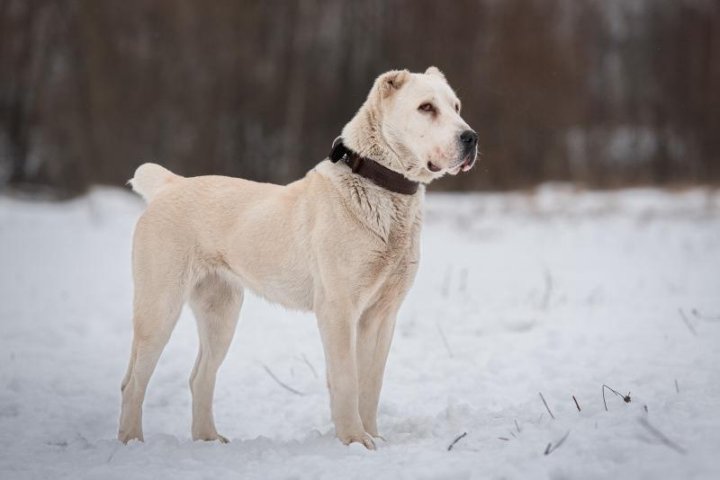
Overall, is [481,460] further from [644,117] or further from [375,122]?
[644,117]

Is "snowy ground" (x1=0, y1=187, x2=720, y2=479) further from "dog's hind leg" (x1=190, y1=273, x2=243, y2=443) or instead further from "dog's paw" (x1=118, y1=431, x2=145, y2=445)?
"dog's hind leg" (x1=190, y1=273, x2=243, y2=443)

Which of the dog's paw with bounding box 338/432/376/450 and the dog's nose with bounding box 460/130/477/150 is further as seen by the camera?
the dog's nose with bounding box 460/130/477/150

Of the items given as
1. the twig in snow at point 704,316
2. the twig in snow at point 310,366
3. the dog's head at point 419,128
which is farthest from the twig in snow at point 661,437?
the twig in snow at point 704,316

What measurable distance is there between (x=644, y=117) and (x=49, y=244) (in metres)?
17.6

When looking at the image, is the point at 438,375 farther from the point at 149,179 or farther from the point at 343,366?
the point at 149,179

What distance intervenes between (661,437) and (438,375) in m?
2.42

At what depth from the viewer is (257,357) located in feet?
17.5

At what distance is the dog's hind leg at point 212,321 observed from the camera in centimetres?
399

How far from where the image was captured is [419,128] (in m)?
3.49

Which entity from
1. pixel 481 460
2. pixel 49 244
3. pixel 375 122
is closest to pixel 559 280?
pixel 375 122

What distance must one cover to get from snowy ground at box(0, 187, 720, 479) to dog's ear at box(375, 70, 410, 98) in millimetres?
1851

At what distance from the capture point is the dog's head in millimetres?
3428

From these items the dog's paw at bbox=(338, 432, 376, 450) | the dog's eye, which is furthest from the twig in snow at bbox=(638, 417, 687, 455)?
the dog's eye

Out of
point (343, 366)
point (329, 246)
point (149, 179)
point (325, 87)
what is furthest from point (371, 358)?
point (325, 87)
